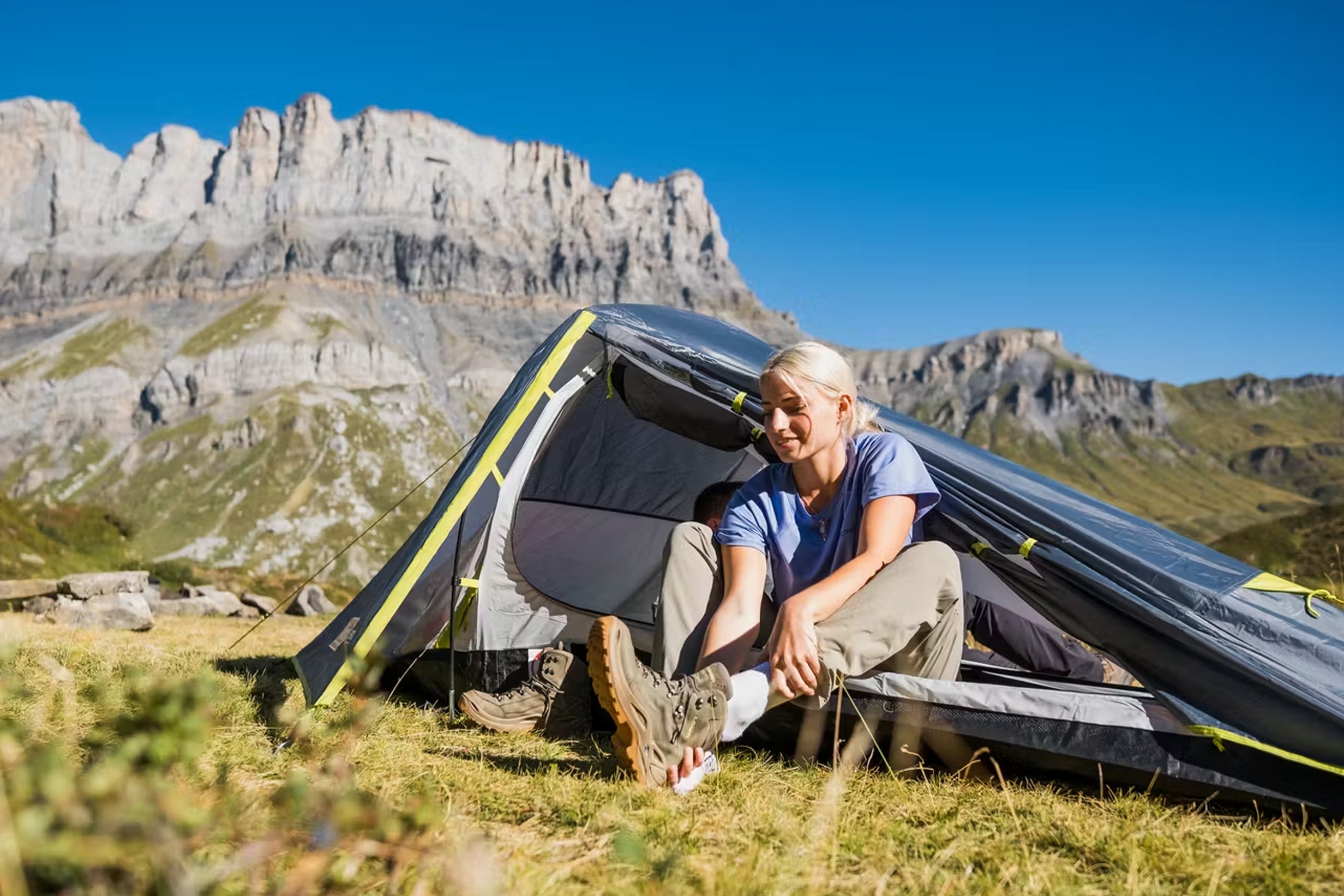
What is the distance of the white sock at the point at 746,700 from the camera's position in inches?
118

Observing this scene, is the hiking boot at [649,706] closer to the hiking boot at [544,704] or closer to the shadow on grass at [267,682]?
the hiking boot at [544,704]

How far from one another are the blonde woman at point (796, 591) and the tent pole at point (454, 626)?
4.71 feet

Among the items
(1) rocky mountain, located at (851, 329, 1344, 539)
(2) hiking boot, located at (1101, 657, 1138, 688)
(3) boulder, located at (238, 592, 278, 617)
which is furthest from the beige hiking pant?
(1) rocky mountain, located at (851, 329, 1344, 539)

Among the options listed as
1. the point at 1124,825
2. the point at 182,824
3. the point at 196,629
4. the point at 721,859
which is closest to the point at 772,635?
the point at 721,859

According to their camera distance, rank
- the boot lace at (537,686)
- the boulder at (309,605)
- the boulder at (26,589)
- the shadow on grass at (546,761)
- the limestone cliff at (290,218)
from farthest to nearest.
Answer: the limestone cliff at (290,218)
the boulder at (309,605)
the boulder at (26,589)
the boot lace at (537,686)
the shadow on grass at (546,761)

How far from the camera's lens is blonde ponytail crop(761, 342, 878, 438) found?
3488mm

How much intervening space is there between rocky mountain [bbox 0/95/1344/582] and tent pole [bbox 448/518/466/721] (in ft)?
310

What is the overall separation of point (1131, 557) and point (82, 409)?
488 ft

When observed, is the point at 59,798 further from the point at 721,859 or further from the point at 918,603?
the point at 918,603

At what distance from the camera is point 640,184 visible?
183500 millimetres

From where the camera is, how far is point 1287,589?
3555 millimetres

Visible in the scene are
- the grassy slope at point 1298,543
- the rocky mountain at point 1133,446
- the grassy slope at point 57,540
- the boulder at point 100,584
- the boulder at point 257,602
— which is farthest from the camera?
the rocky mountain at point 1133,446

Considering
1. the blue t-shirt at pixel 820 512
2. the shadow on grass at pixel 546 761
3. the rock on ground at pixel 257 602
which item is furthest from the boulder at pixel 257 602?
the blue t-shirt at pixel 820 512

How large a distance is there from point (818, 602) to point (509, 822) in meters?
1.25
